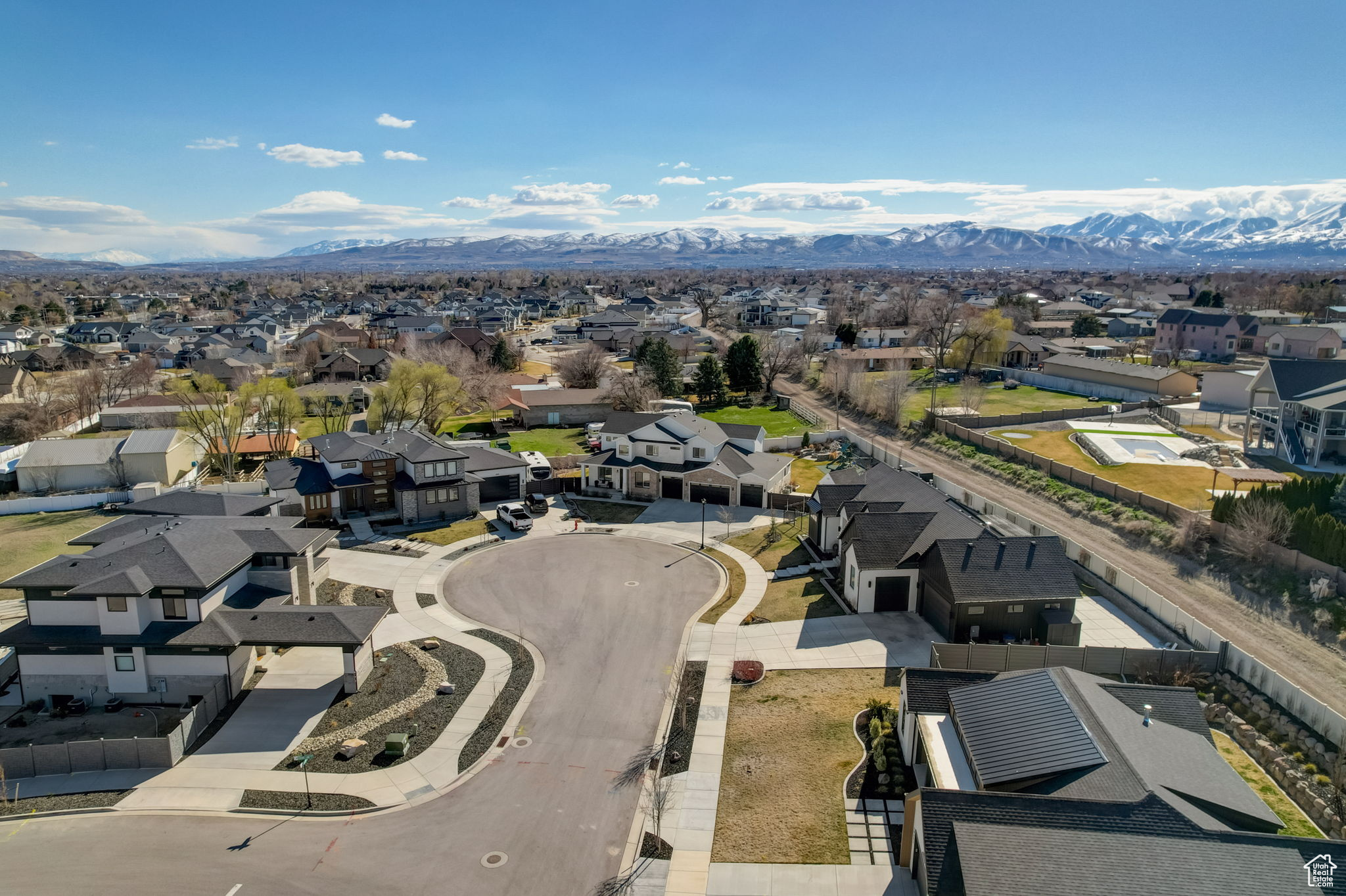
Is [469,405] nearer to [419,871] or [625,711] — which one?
[625,711]

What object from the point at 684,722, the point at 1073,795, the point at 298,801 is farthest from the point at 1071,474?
the point at 298,801

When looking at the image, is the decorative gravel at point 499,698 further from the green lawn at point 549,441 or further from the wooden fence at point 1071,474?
the wooden fence at point 1071,474

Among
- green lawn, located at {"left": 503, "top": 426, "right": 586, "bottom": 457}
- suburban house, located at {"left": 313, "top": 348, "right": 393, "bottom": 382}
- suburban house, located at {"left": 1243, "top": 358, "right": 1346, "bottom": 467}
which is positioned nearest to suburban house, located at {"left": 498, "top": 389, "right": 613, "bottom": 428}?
green lawn, located at {"left": 503, "top": 426, "right": 586, "bottom": 457}

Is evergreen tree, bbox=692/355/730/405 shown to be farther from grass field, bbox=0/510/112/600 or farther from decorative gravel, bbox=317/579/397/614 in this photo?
grass field, bbox=0/510/112/600

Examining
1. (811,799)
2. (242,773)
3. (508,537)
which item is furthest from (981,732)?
(508,537)

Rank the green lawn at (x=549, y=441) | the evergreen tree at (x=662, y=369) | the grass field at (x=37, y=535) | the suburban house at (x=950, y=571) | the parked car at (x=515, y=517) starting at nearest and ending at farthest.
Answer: the suburban house at (x=950, y=571), the grass field at (x=37, y=535), the parked car at (x=515, y=517), the green lawn at (x=549, y=441), the evergreen tree at (x=662, y=369)

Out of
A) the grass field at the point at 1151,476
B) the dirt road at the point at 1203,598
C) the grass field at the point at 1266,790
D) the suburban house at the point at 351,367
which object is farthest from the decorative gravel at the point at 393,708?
the suburban house at the point at 351,367
